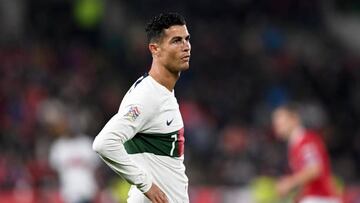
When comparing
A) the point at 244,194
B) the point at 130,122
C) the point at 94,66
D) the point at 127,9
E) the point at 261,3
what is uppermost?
the point at 261,3

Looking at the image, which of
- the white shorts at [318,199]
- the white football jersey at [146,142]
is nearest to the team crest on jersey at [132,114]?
the white football jersey at [146,142]

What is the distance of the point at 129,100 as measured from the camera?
6121mm

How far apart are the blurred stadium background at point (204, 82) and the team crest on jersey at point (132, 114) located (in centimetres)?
853

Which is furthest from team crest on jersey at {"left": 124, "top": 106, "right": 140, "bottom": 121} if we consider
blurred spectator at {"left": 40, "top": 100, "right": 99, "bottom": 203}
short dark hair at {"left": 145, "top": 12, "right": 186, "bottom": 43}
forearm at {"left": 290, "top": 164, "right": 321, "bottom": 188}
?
blurred spectator at {"left": 40, "top": 100, "right": 99, "bottom": 203}

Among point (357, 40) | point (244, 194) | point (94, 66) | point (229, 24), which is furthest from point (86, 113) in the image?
point (357, 40)

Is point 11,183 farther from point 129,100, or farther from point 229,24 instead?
point 129,100

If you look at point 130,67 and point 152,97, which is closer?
point 152,97

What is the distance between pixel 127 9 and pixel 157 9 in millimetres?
561

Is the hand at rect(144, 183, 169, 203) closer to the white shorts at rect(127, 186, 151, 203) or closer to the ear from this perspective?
the white shorts at rect(127, 186, 151, 203)

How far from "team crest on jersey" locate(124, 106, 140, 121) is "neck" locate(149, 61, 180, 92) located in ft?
1.11

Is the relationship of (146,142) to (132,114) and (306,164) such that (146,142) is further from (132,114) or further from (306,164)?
(306,164)

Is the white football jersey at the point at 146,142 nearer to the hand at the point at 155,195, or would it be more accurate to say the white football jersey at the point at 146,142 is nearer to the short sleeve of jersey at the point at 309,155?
the hand at the point at 155,195

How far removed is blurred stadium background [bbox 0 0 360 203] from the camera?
15875 millimetres

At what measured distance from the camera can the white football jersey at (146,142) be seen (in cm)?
601
